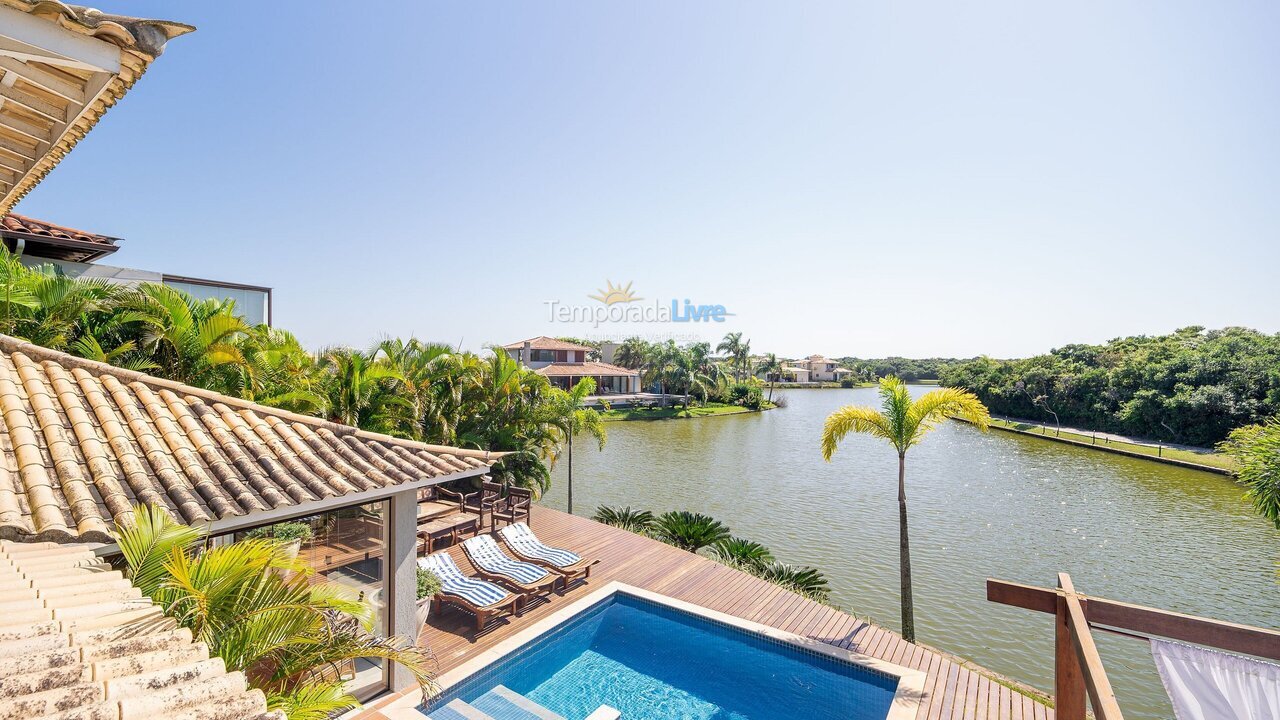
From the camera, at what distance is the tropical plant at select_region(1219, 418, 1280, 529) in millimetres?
6715

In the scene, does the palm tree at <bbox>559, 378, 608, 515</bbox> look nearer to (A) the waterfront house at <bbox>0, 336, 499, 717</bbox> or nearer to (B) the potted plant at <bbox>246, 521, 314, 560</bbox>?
(A) the waterfront house at <bbox>0, 336, 499, 717</bbox>

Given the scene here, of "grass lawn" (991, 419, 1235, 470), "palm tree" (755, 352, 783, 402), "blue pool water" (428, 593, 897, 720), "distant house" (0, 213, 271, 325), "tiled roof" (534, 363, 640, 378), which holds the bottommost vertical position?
"blue pool water" (428, 593, 897, 720)

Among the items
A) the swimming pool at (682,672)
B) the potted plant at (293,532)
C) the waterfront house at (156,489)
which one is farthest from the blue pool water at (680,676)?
the potted plant at (293,532)

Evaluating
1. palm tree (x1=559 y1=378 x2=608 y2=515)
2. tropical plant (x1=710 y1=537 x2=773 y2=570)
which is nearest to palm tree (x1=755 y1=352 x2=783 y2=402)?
palm tree (x1=559 y1=378 x2=608 y2=515)

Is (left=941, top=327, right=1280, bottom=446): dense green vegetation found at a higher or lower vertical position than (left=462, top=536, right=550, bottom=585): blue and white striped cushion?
higher

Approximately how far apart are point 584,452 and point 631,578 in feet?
60.1

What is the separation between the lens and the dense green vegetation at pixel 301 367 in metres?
7.15

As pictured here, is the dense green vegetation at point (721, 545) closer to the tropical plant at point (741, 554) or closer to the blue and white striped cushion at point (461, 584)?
the tropical plant at point (741, 554)

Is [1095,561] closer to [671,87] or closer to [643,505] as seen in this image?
[643,505]

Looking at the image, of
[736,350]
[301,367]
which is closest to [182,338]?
[301,367]

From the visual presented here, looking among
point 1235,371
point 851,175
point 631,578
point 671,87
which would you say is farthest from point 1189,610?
point 1235,371

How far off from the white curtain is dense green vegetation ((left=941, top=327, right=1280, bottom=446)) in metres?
37.4

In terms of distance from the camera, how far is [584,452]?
90.5ft

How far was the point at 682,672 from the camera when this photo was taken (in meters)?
7.14
